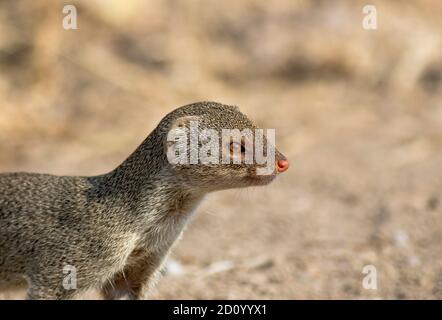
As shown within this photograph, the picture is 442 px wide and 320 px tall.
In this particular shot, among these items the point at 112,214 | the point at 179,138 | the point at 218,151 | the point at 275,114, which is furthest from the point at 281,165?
the point at 275,114

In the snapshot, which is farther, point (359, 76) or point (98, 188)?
point (359, 76)

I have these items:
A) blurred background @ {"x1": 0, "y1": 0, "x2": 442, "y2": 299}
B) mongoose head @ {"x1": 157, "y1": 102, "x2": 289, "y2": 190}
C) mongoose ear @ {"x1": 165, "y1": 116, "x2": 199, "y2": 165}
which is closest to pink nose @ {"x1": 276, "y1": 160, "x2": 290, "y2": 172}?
mongoose head @ {"x1": 157, "y1": 102, "x2": 289, "y2": 190}

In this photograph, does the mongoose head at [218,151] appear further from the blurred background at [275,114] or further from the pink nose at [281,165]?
the blurred background at [275,114]

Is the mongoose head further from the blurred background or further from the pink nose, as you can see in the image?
the blurred background

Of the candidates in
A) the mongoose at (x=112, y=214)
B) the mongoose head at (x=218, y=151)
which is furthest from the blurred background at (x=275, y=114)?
the mongoose head at (x=218, y=151)

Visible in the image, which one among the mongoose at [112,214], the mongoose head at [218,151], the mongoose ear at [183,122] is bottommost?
the mongoose at [112,214]

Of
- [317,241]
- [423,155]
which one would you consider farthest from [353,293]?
[423,155]

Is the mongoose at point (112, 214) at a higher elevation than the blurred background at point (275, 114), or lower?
lower
